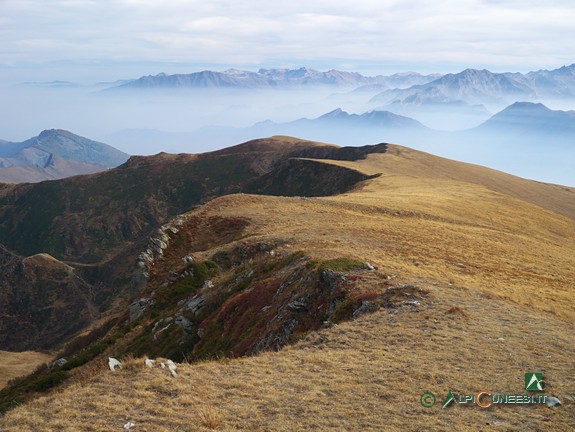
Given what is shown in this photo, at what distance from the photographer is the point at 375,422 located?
12.5 m

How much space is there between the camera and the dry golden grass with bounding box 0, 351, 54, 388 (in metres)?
60.8

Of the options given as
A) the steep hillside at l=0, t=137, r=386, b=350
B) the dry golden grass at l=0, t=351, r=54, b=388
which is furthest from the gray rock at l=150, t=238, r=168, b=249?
the steep hillside at l=0, t=137, r=386, b=350

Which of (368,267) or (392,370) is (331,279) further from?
(392,370)

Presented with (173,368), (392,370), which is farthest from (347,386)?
(173,368)

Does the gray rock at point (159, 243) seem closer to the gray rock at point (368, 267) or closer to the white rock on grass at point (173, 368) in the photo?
the gray rock at point (368, 267)

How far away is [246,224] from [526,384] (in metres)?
38.4

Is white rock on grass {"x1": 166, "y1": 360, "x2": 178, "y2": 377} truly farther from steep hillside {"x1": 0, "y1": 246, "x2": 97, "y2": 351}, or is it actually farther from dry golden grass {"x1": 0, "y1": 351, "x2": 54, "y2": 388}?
steep hillside {"x1": 0, "y1": 246, "x2": 97, "y2": 351}

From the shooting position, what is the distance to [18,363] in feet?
229

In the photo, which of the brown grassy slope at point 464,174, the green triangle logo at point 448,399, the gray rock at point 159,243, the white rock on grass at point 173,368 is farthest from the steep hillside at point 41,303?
the green triangle logo at point 448,399

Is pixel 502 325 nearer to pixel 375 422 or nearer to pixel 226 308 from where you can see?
pixel 375 422

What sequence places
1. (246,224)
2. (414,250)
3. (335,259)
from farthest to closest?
1. (246,224)
2. (414,250)
3. (335,259)

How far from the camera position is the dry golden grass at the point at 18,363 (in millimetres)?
60781

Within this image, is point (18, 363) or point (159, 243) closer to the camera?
point (159, 243)

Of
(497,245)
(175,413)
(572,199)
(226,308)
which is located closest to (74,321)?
(226,308)
